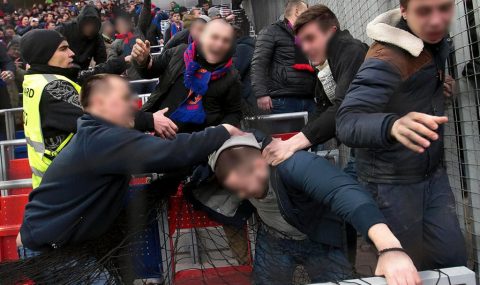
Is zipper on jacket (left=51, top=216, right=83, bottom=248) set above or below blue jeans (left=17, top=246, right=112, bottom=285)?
above

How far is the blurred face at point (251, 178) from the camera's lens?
1.92 metres

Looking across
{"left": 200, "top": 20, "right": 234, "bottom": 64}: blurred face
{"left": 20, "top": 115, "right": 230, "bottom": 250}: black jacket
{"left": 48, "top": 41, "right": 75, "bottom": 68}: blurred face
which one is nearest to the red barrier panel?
{"left": 20, "top": 115, "right": 230, "bottom": 250}: black jacket

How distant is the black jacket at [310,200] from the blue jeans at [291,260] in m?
0.07

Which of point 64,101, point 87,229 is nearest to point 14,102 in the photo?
point 64,101

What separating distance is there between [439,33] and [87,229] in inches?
66.6

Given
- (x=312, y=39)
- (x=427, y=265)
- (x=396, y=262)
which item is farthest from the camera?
(x=312, y=39)

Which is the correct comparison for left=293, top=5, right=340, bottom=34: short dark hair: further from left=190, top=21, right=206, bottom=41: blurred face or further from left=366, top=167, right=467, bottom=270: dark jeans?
left=366, top=167, right=467, bottom=270: dark jeans

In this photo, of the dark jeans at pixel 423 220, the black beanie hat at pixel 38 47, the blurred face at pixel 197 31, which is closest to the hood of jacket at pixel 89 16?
the black beanie hat at pixel 38 47

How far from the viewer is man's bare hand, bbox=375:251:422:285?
1.39 m

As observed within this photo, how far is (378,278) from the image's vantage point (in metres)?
1.46

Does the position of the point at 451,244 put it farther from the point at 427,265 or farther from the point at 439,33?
the point at 439,33

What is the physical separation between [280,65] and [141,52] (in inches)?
62.3

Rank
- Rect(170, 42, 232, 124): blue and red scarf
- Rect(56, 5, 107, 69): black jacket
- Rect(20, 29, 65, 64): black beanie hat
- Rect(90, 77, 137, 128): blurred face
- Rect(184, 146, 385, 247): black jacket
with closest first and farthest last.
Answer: Rect(184, 146, 385, 247): black jacket, Rect(90, 77, 137, 128): blurred face, Rect(56, 5, 107, 69): black jacket, Rect(20, 29, 65, 64): black beanie hat, Rect(170, 42, 232, 124): blue and red scarf

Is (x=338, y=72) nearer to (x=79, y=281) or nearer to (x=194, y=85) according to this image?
(x=194, y=85)
